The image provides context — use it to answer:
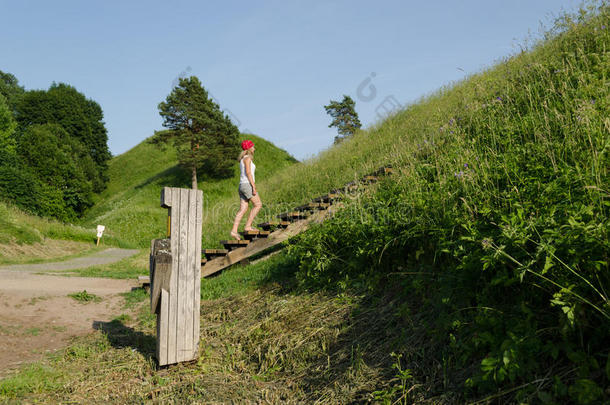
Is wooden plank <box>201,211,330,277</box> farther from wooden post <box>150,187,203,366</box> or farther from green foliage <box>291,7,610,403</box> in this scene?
wooden post <box>150,187,203,366</box>

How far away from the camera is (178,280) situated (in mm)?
4289

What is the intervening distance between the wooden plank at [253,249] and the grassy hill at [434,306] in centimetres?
113

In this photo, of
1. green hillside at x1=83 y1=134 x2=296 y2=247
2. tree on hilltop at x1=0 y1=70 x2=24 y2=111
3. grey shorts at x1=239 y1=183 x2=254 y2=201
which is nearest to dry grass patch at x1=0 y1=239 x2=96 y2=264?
green hillside at x1=83 y1=134 x2=296 y2=247

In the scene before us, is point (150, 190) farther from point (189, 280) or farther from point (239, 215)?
point (189, 280)

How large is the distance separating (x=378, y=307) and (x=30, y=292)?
728cm

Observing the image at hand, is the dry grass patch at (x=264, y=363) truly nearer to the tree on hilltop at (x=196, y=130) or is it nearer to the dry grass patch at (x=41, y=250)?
the dry grass patch at (x=41, y=250)

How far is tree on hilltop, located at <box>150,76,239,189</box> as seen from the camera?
30.2m

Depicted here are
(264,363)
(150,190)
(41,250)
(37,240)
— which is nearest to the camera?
(264,363)

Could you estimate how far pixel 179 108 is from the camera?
30.6 meters

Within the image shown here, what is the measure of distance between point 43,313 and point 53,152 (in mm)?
34458

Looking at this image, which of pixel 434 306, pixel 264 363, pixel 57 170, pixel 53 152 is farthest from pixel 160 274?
pixel 53 152

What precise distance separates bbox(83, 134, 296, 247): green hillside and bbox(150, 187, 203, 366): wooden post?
34.0 ft

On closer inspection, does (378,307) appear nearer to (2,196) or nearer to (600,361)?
(600,361)

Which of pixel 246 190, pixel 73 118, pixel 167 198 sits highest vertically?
pixel 73 118
